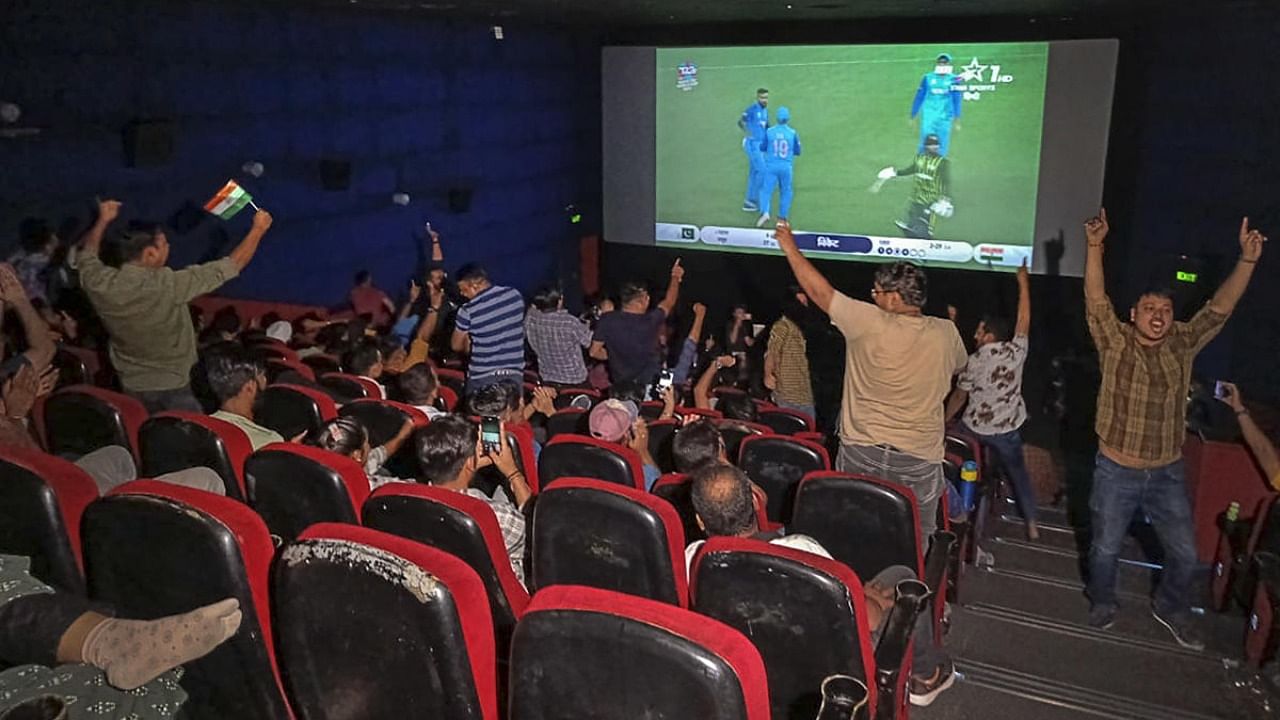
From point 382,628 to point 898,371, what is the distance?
2.33 metres

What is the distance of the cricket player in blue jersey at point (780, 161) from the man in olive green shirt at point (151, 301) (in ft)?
22.7

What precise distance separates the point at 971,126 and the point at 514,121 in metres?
4.76

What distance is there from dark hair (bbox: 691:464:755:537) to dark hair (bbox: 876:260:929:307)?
122 centimetres

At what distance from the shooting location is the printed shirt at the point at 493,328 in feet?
18.5

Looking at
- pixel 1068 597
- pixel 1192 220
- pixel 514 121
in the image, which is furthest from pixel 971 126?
pixel 1068 597

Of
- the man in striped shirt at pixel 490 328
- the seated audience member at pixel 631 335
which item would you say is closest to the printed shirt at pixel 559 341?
the seated audience member at pixel 631 335

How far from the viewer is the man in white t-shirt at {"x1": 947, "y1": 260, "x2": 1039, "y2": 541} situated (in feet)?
17.5

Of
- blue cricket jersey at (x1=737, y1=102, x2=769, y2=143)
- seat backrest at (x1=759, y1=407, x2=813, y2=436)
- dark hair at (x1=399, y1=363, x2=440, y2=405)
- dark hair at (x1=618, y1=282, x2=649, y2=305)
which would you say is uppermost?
blue cricket jersey at (x1=737, y1=102, x2=769, y2=143)

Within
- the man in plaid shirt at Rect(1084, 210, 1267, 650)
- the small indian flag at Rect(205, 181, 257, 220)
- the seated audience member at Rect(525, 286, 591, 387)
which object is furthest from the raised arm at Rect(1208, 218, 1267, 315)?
the small indian flag at Rect(205, 181, 257, 220)

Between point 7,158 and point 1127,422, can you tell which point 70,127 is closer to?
point 7,158

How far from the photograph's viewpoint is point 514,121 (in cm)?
1089

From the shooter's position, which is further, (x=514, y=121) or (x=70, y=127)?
(x=514, y=121)

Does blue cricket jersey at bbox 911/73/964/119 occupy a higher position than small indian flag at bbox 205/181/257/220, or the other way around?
blue cricket jersey at bbox 911/73/964/119

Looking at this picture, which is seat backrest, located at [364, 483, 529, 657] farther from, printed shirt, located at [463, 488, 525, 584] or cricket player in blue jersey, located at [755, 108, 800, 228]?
cricket player in blue jersey, located at [755, 108, 800, 228]
